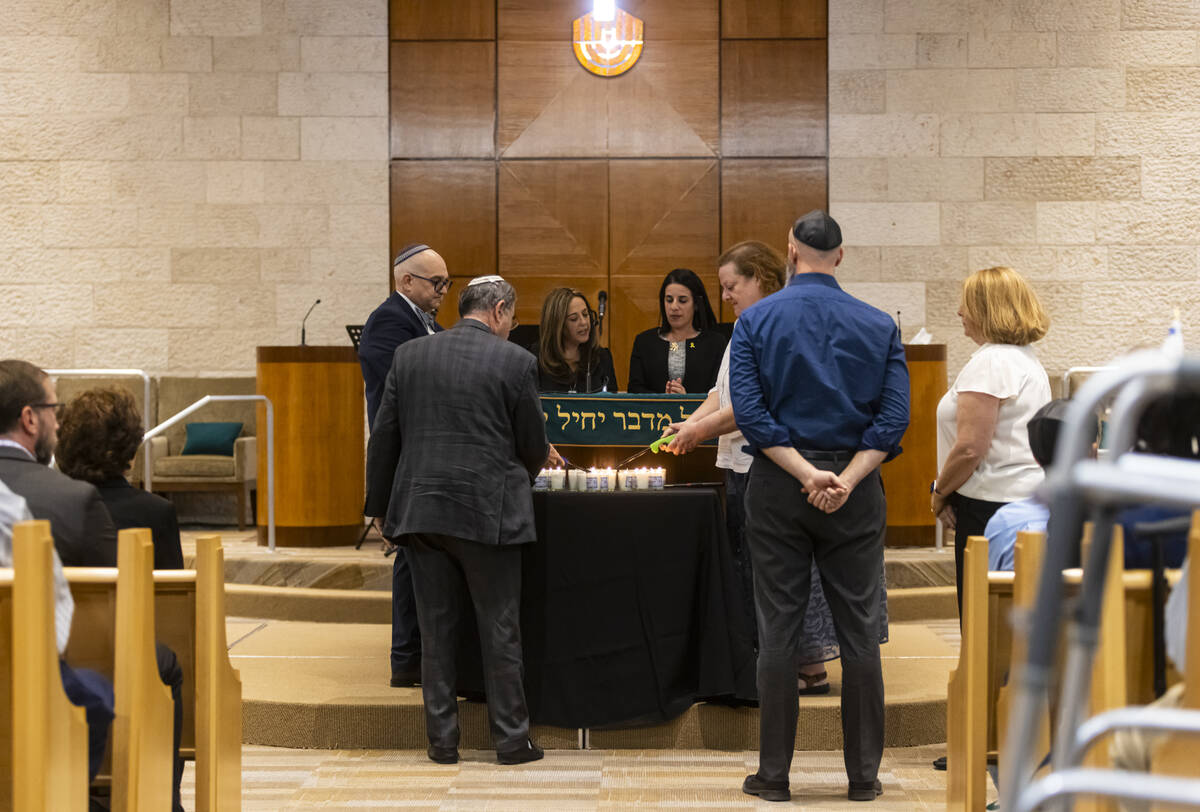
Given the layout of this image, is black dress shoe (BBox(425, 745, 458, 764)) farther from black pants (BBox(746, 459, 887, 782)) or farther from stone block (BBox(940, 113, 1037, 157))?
stone block (BBox(940, 113, 1037, 157))

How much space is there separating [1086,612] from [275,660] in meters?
4.17

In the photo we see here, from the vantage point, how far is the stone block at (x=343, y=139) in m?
8.48

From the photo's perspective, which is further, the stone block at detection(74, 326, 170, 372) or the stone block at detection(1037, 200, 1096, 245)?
the stone block at detection(74, 326, 170, 372)

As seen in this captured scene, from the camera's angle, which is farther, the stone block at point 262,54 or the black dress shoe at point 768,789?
the stone block at point 262,54

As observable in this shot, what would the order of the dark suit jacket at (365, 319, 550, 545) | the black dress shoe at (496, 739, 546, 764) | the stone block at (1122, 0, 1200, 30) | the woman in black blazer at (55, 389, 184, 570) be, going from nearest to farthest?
the woman in black blazer at (55, 389, 184, 570) < the dark suit jacket at (365, 319, 550, 545) < the black dress shoe at (496, 739, 546, 764) < the stone block at (1122, 0, 1200, 30)

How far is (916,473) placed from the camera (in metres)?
6.72

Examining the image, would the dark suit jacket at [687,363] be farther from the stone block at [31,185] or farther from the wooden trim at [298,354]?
the stone block at [31,185]

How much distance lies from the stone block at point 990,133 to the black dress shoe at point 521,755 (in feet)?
19.0

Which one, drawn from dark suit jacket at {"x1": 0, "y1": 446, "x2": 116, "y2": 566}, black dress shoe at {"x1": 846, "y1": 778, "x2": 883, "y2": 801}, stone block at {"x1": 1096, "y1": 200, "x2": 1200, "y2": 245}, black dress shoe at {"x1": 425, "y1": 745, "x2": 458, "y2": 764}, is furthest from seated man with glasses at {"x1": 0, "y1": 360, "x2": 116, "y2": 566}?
stone block at {"x1": 1096, "y1": 200, "x2": 1200, "y2": 245}

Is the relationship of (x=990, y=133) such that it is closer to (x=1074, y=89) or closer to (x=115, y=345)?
(x=1074, y=89)

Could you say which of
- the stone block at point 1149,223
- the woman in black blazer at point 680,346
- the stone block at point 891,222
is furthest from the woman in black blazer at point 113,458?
the stone block at point 1149,223

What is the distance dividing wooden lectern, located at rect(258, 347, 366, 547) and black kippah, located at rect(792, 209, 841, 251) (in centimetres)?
379

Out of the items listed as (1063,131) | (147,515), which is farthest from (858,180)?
(147,515)

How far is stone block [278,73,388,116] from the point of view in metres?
8.47
